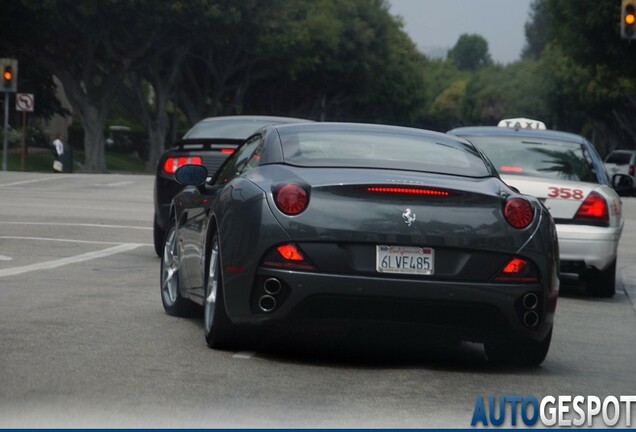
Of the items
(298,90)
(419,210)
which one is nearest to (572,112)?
(298,90)

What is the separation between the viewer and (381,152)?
9.07 meters

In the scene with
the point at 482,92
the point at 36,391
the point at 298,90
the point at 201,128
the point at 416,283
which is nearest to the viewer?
the point at 36,391

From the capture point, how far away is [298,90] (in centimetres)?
8344

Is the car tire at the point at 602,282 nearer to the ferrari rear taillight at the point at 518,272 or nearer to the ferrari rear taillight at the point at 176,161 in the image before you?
the ferrari rear taillight at the point at 176,161

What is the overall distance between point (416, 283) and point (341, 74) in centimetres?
7126

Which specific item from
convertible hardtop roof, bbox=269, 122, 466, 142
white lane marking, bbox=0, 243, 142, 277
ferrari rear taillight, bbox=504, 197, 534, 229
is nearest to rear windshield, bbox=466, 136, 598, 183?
white lane marking, bbox=0, 243, 142, 277

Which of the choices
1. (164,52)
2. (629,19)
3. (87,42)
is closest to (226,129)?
(629,19)

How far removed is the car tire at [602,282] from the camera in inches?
546

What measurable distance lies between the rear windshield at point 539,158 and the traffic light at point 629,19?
14.0 m

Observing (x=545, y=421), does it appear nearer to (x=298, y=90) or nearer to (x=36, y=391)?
(x=36, y=391)

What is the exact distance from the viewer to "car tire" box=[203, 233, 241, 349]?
27.9ft

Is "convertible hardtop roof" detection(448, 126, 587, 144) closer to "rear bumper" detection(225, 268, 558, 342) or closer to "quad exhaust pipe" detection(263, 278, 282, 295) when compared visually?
"rear bumper" detection(225, 268, 558, 342)

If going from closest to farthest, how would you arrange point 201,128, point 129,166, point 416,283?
point 416,283 → point 201,128 → point 129,166

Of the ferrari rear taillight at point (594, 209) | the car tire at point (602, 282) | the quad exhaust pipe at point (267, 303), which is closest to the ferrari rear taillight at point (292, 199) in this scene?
the quad exhaust pipe at point (267, 303)
